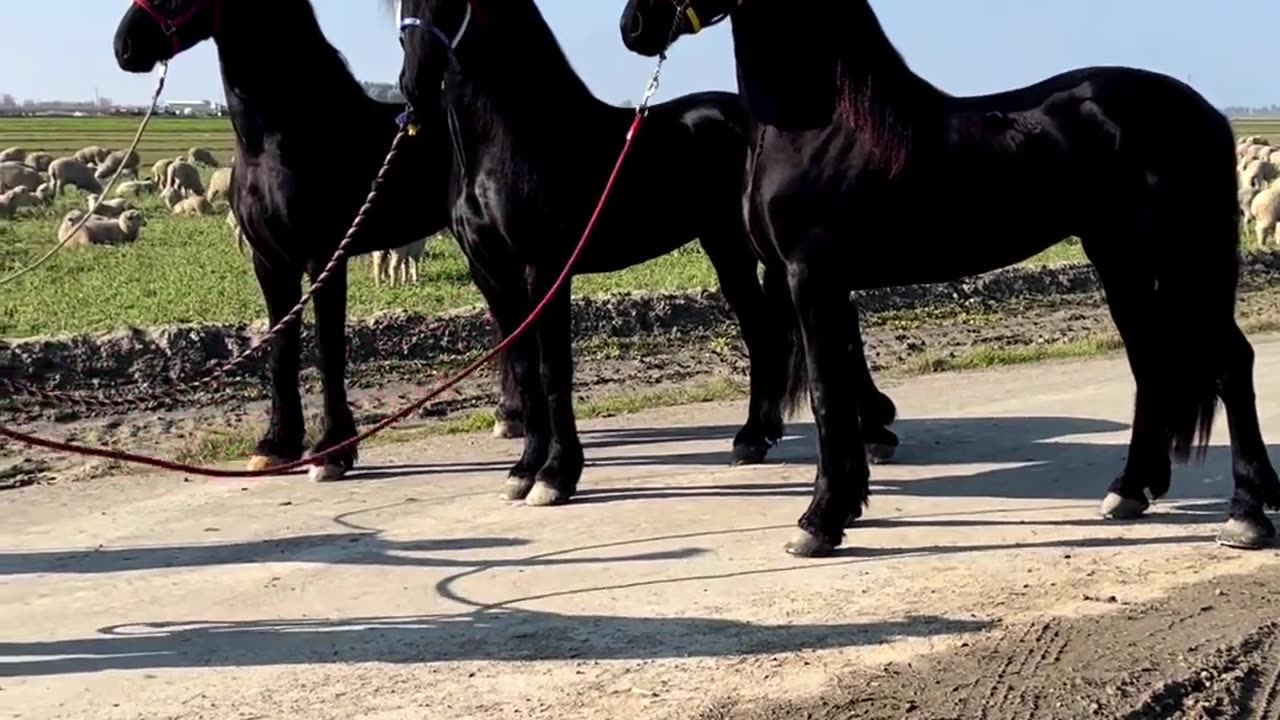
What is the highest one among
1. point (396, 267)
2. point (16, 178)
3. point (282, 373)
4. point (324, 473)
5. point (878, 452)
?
point (16, 178)

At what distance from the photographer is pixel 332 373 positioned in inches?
336

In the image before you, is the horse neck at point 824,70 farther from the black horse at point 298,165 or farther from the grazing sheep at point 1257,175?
the grazing sheep at point 1257,175

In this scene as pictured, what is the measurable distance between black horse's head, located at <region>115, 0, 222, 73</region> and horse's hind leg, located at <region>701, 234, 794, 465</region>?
9.65 ft

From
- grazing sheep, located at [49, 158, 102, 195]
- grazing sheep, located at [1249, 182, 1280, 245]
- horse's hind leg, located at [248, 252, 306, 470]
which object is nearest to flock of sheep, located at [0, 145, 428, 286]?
grazing sheep, located at [49, 158, 102, 195]

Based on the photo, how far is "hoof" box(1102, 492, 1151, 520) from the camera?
721 centimetres

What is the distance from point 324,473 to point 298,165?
5.53ft

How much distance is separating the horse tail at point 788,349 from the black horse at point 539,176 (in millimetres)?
391

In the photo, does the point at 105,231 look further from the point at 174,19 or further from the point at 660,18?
the point at 660,18

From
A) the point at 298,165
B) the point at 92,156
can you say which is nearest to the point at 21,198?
the point at 92,156

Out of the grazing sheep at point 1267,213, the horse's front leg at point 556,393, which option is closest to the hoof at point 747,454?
the horse's front leg at point 556,393

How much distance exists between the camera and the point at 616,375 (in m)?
12.0

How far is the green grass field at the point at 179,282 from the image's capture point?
14.2m

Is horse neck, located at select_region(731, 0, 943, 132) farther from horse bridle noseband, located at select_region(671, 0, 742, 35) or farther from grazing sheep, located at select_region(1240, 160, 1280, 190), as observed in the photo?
grazing sheep, located at select_region(1240, 160, 1280, 190)

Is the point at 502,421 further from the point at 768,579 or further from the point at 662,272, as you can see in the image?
the point at 662,272
